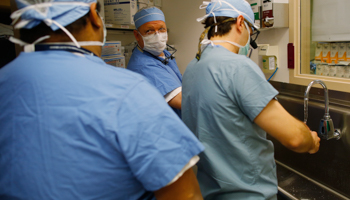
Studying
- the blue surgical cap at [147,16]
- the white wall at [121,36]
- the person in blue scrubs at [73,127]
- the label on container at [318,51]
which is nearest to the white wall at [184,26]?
the white wall at [121,36]

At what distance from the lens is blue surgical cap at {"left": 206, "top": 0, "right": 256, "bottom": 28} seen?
1.07m

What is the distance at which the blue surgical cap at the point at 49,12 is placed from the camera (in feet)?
1.97

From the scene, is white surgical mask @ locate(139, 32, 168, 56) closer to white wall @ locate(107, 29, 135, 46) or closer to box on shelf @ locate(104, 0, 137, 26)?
box on shelf @ locate(104, 0, 137, 26)

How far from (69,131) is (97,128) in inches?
2.5

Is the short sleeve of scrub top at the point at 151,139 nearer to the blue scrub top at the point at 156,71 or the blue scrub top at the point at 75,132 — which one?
the blue scrub top at the point at 75,132

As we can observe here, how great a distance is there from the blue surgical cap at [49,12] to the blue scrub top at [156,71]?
0.99 m

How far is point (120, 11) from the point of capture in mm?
2254

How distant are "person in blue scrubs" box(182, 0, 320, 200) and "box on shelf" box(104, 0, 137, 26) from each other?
1.45 m

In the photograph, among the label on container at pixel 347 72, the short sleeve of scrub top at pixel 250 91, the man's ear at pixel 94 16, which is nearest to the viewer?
the man's ear at pixel 94 16

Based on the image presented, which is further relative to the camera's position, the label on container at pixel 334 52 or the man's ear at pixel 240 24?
the label on container at pixel 334 52

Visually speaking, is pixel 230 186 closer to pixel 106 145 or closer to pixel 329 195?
pixel 106 145

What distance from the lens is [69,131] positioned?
0.57 metres

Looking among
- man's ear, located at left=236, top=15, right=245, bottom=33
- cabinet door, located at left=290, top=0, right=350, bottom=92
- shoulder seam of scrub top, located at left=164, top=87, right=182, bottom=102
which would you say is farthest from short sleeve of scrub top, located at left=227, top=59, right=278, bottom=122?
cabinet door, located at left=290, top=0, right=350, bottom=92

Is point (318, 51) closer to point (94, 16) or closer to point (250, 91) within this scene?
point (250, 91)
